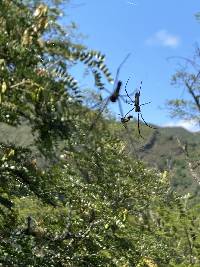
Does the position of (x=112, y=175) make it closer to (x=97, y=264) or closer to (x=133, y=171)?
(x=133, y=171)

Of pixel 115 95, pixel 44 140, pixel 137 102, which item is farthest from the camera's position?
pixel 44 140

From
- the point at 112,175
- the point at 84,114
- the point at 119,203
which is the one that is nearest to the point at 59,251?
the point at 84,114

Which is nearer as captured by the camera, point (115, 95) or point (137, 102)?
point (115, 95)

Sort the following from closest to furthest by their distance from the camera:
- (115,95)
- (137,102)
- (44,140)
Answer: (115,95) < (137,102) < (44,140)

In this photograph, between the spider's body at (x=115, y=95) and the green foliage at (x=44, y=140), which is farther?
the green foliage at (x=44, y=140)

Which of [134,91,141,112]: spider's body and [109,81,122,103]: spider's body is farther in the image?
[134,91,141,112]: spider's body

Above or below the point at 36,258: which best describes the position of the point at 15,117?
above

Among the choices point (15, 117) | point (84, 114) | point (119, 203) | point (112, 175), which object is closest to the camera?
point (84, 114)

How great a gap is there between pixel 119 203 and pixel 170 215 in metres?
4.96

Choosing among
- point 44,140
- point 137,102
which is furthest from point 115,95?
point 44,140

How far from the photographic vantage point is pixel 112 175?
1833 cm

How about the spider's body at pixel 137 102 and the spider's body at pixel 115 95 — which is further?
the spider's body at pixel 137 102

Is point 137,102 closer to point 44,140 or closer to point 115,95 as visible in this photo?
point 115,95

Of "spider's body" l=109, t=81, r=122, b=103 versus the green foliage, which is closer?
"spider's body" l=109, t=81, r=122, b=103
